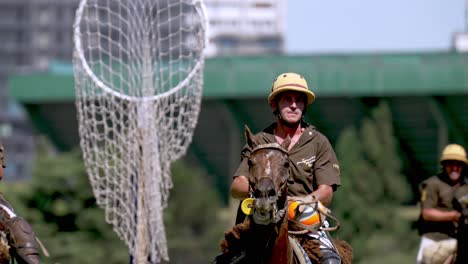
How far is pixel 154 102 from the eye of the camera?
21656mm

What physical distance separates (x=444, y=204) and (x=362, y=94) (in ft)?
126

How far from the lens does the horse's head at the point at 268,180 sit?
13.5 metres

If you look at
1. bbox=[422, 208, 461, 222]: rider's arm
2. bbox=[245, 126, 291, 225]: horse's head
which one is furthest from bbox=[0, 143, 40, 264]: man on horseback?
bbox=[422, 208, 461, 222]: rider's arm

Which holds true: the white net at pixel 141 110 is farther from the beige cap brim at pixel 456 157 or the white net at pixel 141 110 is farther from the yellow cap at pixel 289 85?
the yellow cap at pixel 289 85

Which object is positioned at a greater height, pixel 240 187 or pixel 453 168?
pixel 240 187

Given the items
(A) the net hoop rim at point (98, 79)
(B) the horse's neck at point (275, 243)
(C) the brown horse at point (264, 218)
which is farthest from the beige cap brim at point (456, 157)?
(B) the horse's neck at point (275, 243)

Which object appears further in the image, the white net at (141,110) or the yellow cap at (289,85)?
the white net at (141,110)

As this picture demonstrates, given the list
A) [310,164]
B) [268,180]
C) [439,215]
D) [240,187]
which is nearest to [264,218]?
[268,180]

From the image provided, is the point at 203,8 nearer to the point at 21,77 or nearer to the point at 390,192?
the point at 390,192

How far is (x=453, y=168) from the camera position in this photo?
2380 centimetres

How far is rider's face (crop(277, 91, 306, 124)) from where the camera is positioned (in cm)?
1589

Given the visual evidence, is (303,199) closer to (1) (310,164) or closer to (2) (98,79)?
(1) (310,164)

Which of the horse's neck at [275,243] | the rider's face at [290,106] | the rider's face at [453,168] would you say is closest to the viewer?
the horse's neck at [275,243]

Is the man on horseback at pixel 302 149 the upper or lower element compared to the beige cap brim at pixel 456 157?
→ upper
